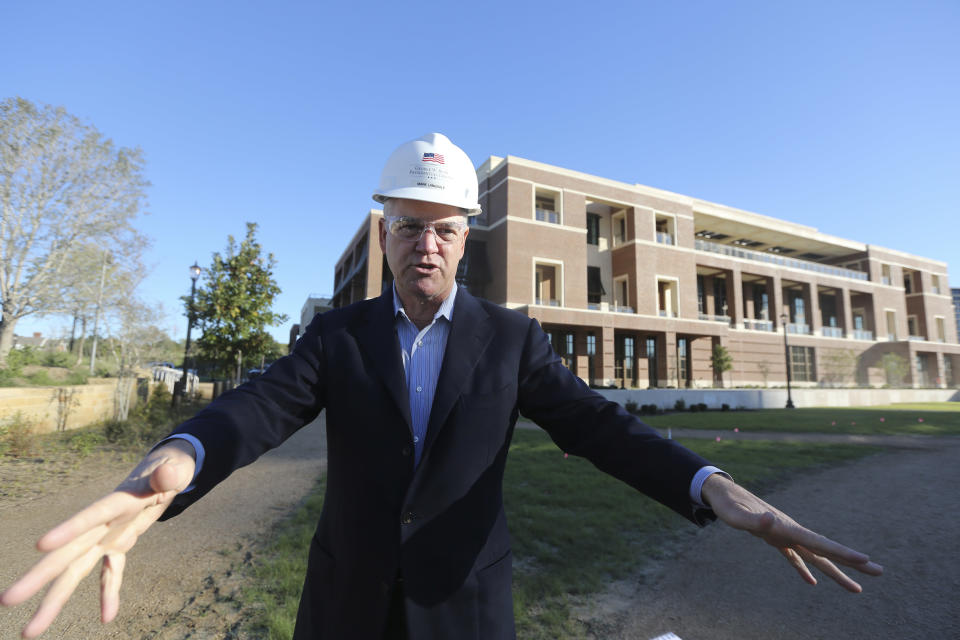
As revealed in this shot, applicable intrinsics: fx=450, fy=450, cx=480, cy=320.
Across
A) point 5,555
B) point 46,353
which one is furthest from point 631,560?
point 46,353

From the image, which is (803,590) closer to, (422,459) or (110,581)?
(422,459)

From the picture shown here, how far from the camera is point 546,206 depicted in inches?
1523

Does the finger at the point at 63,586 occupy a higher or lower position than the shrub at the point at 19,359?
lower

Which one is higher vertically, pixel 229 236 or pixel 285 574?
pixel 229 236

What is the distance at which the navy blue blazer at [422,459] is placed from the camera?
65.4 inches

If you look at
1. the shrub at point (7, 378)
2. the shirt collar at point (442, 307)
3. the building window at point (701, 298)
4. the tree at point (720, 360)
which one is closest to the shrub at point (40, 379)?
the shrub at point (7, 378)

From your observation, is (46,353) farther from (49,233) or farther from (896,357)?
(896,357)

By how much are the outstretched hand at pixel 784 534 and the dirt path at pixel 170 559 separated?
3741 millimetres

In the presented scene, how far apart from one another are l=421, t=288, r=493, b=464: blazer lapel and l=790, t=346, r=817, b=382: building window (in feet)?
172

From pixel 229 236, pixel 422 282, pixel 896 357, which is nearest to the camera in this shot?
pixel 422 282

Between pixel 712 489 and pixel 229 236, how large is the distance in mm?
20984

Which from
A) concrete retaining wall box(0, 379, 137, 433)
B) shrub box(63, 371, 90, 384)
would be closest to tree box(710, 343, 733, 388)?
concrete retaining wall box(0, 379, 137, 433)

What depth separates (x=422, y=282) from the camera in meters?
1.94

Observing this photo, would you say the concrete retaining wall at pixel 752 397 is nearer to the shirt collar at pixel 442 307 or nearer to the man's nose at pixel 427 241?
the shirt collar at pixel 442 307
